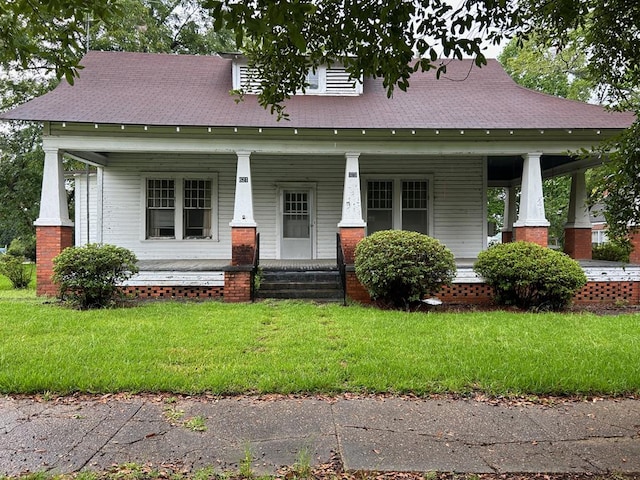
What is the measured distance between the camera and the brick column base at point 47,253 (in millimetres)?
9195

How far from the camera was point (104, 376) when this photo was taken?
427cm

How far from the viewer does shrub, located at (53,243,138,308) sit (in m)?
7.81

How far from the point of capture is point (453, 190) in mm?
12531

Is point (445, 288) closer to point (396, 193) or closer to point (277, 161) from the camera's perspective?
point (396, 193)

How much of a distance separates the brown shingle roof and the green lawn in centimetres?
434

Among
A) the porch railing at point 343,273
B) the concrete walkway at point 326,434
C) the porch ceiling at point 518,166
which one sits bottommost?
the concrete walkway at point 326,434

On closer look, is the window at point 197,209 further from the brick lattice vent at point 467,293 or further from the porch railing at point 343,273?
the brick lattice vent at point 467,293

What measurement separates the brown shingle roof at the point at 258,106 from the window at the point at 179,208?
2319 mm

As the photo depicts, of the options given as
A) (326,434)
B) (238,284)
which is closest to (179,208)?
(238,284)

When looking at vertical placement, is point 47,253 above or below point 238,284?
above

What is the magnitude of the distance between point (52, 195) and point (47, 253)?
124 cm

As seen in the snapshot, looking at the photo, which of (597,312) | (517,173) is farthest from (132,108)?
(517,173)

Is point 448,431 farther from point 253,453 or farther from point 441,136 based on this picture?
point 441,136

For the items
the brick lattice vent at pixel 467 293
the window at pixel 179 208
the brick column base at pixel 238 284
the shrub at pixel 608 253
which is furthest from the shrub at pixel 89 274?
the shrub at pixel 608 253
